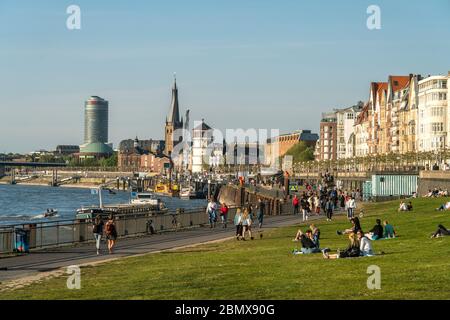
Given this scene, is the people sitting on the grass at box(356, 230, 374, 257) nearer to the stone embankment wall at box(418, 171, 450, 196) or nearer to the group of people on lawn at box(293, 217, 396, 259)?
the group of people on lawn at box(293, 217, 396, 259)

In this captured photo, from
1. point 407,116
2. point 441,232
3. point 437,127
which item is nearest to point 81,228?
point 441,232

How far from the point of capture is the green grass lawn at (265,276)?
23.5 metres

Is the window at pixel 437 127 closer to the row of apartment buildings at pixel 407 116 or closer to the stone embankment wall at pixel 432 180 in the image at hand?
the row of apartment buildings at pixel 407 116

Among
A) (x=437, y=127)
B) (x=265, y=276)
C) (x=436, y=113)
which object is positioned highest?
(x=436, y=113)

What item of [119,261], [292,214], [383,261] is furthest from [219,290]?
[292,214]

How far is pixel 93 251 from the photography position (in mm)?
40938

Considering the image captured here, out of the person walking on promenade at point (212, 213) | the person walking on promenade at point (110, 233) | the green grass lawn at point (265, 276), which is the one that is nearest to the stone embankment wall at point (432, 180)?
the person walking on promenade at point (212, 213)

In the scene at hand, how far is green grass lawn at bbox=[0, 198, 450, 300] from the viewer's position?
23500 millimetres

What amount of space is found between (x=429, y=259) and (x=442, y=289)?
6.27 metres

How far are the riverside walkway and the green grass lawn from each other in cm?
189

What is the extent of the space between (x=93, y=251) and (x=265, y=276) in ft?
49.3

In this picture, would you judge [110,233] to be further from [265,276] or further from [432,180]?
[432,180]

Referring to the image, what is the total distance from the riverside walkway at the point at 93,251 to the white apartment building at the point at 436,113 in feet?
268
